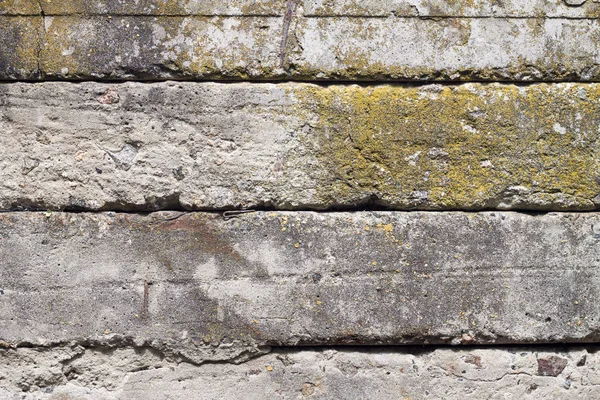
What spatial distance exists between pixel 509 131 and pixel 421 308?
0.76 metres

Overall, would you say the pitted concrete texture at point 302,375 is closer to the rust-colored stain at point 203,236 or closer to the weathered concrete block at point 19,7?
the rust-colored stain at point 203,236

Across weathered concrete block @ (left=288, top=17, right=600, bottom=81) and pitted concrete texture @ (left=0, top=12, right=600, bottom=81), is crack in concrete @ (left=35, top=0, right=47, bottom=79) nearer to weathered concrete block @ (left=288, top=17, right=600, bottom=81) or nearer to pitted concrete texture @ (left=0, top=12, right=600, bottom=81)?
pitted concrete texture @ (left=0, top=12, right=600, bottom=81)

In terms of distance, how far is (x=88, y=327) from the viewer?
7.24 ft

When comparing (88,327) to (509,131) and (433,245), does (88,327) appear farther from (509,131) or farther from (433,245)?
(509,131)

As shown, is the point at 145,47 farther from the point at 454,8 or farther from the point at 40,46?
the point at 454,8

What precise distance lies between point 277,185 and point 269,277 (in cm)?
35

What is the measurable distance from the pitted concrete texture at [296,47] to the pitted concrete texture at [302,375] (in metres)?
1.08

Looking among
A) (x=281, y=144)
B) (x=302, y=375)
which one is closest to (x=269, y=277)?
(x=302, y=375)

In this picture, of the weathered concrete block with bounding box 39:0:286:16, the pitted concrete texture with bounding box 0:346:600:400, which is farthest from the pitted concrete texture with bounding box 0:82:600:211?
the pitted concrete texture with bounding box 0:346:600:400

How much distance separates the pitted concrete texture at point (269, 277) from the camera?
220 centimetres

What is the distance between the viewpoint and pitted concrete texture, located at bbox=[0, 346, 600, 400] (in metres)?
2.22

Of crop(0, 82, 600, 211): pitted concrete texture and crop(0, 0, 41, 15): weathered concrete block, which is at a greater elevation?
crop(0, 0, 41, 15): weathered concrete block

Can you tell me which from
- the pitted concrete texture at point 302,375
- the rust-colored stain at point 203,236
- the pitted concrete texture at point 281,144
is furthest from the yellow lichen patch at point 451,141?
the pitted concrete texture at point 302,375

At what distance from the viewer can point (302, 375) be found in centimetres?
225
